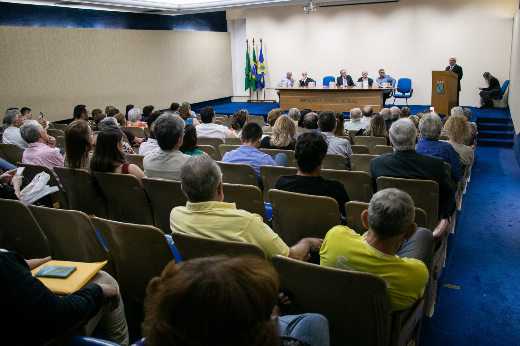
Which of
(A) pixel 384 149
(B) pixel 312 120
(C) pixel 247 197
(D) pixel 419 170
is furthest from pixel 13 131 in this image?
(D) pixel 419 170

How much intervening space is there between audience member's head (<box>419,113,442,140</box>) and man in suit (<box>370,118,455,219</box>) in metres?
0.64

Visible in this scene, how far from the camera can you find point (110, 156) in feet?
10.3

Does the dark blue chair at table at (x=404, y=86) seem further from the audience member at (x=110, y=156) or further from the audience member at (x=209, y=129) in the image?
the audience member at (x=110, y=156)

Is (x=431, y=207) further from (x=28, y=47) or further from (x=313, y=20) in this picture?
(x=313, y=20)

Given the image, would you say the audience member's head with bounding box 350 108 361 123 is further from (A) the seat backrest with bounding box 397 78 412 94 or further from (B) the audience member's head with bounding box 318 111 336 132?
(A) the seat backrest with bounding box 397 78 412 94

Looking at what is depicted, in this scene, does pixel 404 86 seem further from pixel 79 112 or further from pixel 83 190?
pixel 83 190

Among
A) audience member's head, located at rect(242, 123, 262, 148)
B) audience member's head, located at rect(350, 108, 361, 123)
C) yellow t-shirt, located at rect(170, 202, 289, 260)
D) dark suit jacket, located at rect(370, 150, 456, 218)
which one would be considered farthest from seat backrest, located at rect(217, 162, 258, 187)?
audience member's head, located at rect(350, 108, 361, 123)

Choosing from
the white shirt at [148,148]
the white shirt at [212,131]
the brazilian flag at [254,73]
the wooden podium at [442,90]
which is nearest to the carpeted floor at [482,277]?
the white shirt at [148,148]

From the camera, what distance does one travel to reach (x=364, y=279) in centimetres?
147

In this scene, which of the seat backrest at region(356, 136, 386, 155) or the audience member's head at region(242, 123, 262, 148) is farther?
the seat backrest at region(356, 136, 386, 155)

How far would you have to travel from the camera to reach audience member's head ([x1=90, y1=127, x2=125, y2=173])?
308cm

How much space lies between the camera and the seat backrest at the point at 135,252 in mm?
1941

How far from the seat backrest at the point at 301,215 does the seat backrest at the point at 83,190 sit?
1.53m

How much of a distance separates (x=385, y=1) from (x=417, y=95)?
2.99m
